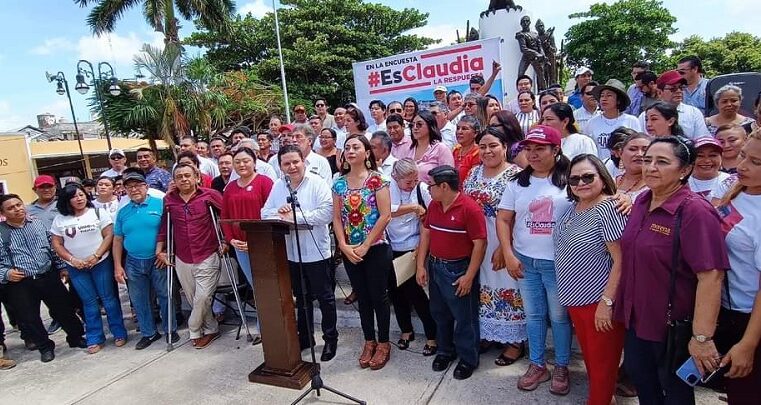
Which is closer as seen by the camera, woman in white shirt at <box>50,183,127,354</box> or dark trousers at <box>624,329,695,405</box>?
dark trousers at <box>624,329,695,405</box>

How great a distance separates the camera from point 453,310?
3.26 m

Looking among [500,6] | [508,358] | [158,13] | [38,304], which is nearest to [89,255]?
[38,304]

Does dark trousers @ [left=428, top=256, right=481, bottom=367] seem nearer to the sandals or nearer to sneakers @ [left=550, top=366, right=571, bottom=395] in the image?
the sandals

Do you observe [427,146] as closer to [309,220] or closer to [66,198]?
[309,220]

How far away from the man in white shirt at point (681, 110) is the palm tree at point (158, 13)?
19.7 metres

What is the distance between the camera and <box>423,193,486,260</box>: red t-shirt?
3061 mm

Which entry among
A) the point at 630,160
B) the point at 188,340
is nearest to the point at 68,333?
the point at 188,340

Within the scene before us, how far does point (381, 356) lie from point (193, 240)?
2.13 meters

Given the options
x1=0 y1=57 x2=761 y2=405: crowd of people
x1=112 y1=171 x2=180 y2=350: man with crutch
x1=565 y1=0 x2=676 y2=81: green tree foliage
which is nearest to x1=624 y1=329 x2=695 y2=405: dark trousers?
x1=0 y1=57 x2=761 y2=405: crowd of people

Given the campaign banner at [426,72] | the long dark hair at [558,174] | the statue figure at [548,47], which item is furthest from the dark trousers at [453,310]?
the statue figure at [548,47]

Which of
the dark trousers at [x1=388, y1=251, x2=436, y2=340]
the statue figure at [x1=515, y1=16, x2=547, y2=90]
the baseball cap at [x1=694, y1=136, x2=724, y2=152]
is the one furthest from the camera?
the statue figure at [x1=515, y1=16, x2=547, y2=90]

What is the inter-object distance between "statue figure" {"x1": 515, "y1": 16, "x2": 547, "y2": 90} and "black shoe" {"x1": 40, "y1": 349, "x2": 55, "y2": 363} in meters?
9.37

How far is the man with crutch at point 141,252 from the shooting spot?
4.53 meters

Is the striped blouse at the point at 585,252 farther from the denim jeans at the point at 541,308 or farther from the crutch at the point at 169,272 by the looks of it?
the crutch at the point at 169,272
